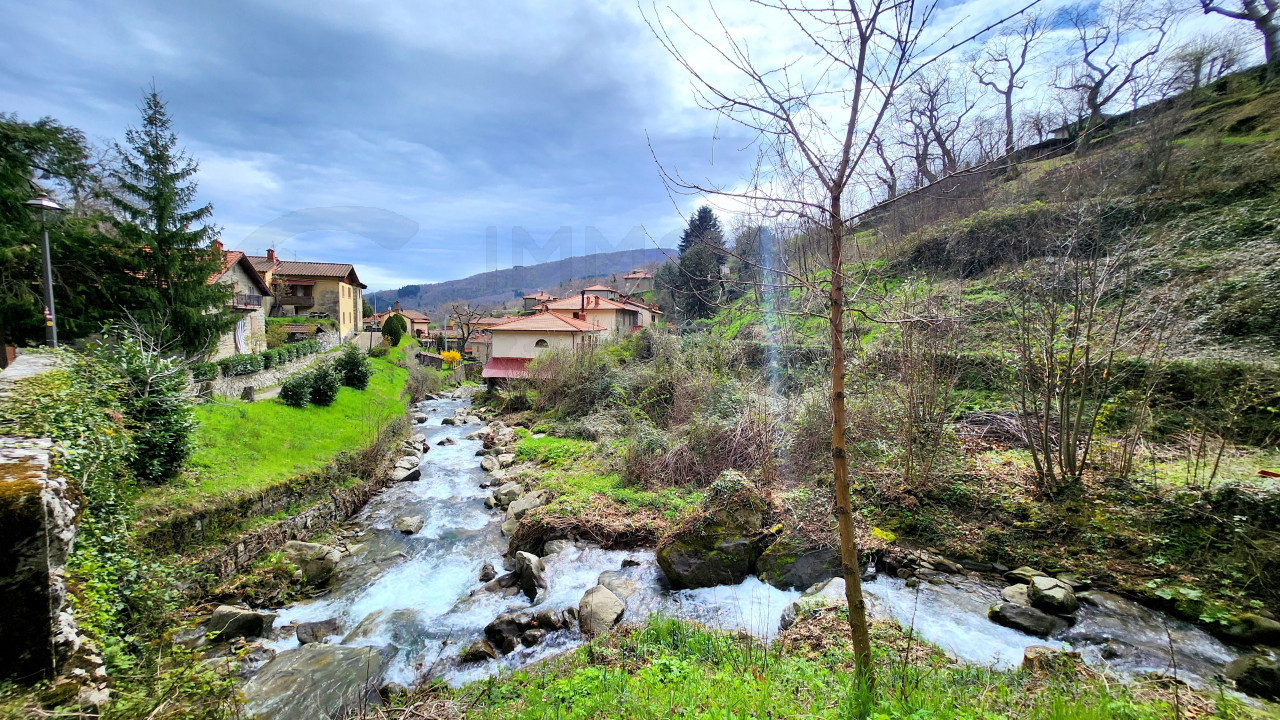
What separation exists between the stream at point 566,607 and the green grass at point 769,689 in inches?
22.6

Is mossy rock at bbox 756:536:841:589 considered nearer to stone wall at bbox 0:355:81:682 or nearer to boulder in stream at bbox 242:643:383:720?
boulder in stream at bbox 242:643:383:720

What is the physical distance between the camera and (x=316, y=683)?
5.40 metres

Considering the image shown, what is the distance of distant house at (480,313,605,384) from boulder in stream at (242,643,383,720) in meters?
19.8

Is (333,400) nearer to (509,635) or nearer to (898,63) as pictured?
(509,635)

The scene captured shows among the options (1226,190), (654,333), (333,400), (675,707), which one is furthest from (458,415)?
(1226,190)

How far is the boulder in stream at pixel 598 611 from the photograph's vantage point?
587cm

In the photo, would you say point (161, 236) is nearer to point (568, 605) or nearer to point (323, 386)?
point (323, 386)

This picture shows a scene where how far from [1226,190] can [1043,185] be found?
Answer: 392 centimetres

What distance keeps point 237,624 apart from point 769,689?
7.50 m

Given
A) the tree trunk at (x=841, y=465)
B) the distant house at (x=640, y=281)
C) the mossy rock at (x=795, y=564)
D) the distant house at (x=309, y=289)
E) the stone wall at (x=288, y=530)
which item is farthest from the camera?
the distant house at (x=640, y=281)

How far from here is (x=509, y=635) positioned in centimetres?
603

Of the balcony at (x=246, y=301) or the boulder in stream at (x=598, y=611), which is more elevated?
the balcony at (x=246, y=301)

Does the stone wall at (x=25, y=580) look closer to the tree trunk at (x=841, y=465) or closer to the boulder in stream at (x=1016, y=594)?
the tree trunk at (x=841, y=465)

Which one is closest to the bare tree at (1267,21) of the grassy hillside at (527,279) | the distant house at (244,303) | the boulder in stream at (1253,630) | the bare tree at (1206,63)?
the bare tree at (1206,63)
